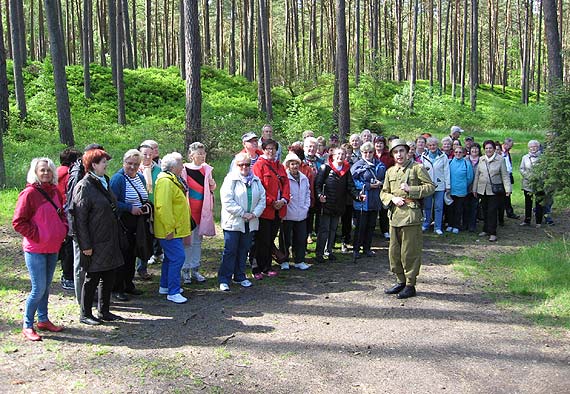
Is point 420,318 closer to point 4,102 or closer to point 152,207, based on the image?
point 152,207

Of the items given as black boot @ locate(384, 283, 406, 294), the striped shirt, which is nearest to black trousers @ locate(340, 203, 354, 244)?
black boot @ locate(384, 283, 406, 294)

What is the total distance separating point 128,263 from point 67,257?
100 centimetres

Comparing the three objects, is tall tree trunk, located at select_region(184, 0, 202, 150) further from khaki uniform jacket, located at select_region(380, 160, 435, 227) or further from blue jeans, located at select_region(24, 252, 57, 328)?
blue jeans, located at select_region(24, 252, 57, 328)

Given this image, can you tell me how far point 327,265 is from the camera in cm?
904

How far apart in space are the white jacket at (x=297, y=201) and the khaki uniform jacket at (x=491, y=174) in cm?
455

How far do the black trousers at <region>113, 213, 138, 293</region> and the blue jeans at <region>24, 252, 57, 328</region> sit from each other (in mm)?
1275

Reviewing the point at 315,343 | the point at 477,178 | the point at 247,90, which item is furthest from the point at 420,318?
the point at 247,90

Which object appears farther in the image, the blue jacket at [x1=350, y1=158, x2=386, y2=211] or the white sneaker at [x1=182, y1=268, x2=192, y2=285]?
the blue jacket at [x1=350, y1=158, x2=386, y2=211]

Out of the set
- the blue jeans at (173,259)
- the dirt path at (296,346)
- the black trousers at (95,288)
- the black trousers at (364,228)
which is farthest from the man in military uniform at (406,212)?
the black trousers at (95,288)

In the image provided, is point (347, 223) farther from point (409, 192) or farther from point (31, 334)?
point (31, 334)

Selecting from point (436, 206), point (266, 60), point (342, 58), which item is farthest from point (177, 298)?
point (266, 60)

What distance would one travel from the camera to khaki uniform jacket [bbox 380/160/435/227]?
23.0ft

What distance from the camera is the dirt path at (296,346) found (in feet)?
15.5

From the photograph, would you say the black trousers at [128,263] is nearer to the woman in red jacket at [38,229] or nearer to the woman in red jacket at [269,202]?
the woman in red jacket at [38,229]
